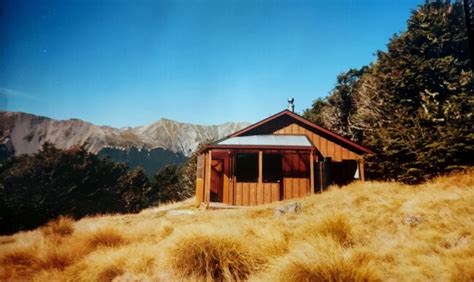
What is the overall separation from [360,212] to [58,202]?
38237 millimetres

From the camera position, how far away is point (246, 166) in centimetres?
1499

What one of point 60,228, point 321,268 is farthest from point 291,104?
point 321,268

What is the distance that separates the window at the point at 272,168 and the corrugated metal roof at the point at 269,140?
160 cm

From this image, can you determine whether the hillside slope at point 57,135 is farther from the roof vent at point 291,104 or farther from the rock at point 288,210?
the rock at point 288,210

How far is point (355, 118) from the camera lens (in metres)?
19.6

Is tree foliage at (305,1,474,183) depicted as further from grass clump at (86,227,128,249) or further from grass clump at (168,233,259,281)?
grass clump at (86,227,128,249)

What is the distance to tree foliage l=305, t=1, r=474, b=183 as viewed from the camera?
11.4 metres

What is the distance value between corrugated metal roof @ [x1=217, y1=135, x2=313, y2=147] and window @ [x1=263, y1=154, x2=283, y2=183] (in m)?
1.60

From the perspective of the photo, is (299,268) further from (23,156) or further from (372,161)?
(23,156)

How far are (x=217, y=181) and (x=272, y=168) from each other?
4171mm

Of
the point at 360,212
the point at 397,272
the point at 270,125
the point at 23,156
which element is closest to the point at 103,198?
the point at 23,156

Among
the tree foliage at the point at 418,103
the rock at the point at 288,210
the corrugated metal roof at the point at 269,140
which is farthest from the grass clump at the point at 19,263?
the tree foliage at the point at 418,103

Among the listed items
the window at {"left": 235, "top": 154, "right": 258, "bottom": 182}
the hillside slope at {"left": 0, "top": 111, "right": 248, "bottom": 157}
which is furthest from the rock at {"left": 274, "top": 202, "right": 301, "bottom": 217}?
the hillside slope at {"left": 0, "top": 111, "right": 248, "bottom": 157}

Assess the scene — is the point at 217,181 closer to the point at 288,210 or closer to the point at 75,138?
the point at 288,210
